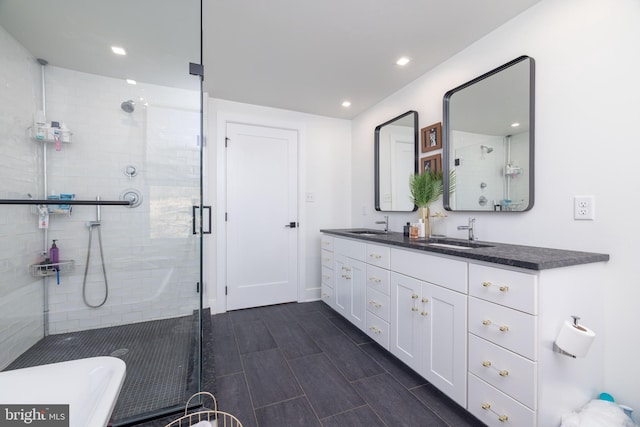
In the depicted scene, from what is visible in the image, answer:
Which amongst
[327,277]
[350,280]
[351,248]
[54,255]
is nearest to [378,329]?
[350,280]

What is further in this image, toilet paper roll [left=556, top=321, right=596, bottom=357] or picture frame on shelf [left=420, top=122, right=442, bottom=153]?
picture frame on shelf [left=420, top=122, right=442, bottom=153]

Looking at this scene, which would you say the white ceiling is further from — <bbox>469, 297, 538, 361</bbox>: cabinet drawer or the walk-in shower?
<bbox>469, 297, 538, 361</bbox>: cabinet drawer

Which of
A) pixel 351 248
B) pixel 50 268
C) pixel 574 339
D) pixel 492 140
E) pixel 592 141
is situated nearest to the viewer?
pixel 574 339

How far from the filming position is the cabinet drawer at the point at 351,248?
2345 millimetres

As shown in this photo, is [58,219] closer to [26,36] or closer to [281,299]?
[26,36]

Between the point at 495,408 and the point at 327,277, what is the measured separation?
192 centimetres

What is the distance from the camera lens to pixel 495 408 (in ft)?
4.11

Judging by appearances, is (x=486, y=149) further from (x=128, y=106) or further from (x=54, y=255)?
(x=54, y=255)

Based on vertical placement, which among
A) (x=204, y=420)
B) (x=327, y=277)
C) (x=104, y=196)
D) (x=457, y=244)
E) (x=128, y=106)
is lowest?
(x=204, y=420)

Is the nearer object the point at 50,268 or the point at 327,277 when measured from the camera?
the point at 50,268

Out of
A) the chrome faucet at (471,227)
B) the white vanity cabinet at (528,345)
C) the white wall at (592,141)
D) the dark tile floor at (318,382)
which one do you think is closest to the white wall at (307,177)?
the dark tile floor at (318,382)

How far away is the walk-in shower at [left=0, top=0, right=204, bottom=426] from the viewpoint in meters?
1.74

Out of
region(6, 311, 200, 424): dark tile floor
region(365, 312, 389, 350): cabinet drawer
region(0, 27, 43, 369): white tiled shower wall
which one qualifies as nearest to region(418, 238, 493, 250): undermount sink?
region(365, 312, 389, 350): cabinet drawer

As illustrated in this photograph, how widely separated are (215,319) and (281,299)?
799mm
